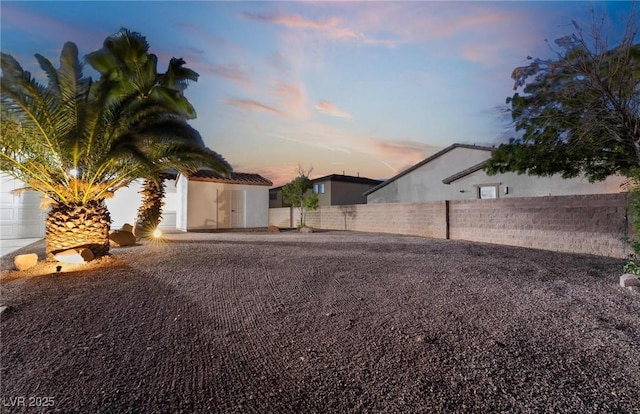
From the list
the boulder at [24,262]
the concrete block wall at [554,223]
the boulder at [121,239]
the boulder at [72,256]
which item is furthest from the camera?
the boulder at [121,239]

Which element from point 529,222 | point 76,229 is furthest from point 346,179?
point 76,229

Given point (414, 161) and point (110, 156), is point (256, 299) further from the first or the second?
point (414, 161)

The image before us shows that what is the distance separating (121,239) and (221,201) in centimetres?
888

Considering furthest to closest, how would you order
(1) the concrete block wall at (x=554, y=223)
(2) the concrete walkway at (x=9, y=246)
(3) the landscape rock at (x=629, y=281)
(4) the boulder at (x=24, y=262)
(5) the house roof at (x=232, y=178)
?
1. (5) the house roof at (x=232, y=178)
2. (2) the concrete walkway at (x=9, y=246)
3. (1) the concrete block wall at (x=554, y=223)
4. (4) the boulder at (x=24, y=262)
5. (3) the landscape rock at (x=629, y=281)

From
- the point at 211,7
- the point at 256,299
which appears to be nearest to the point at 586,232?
the point at 256,299

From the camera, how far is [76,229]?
5.81m

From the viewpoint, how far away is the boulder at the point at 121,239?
8.23 metres

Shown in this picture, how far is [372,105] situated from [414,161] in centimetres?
1023

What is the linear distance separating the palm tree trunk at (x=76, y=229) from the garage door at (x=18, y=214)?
28.2ft

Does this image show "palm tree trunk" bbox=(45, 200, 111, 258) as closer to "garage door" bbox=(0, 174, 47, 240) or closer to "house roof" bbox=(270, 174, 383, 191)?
"garage door" bbox=(0, 174, 47, 240)

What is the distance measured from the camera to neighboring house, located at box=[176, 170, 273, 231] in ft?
53.0

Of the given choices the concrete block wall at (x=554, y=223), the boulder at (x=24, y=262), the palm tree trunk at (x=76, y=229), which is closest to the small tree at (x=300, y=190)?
the concrete block wall at (x=554, y=223)

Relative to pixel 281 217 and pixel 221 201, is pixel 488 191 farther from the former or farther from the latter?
pixel 221 201

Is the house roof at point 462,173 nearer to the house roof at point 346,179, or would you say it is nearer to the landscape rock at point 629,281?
the house roof at point 346,179
